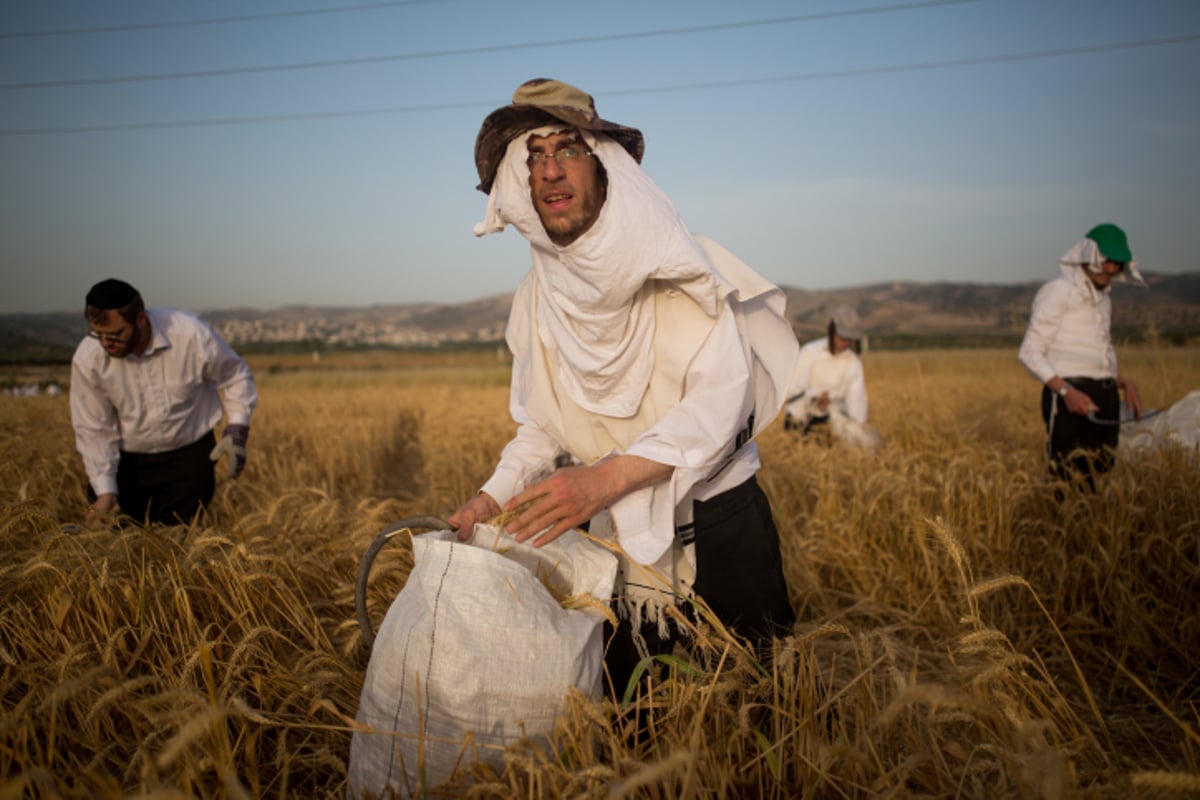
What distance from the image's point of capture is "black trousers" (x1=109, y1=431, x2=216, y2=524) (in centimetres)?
366

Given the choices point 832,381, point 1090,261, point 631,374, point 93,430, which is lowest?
point 832,381

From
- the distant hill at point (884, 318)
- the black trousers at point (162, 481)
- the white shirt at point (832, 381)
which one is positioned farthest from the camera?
the distant hill at point (884, 318)

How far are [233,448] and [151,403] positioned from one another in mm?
564

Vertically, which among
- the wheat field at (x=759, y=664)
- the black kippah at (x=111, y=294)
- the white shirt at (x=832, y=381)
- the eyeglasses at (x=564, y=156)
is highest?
the eyeglasses at (x=564, y=156)

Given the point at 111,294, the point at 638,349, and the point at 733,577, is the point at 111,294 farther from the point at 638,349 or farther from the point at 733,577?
the point at 733,577

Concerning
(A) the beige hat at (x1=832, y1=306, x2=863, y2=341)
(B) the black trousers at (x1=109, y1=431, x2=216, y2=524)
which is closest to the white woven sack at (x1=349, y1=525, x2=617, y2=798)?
(B) the black trousers at (x1=109, y1=431, x2=216, y2=524)

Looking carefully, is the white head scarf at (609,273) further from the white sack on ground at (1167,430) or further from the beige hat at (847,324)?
the beige hat at (847,324)

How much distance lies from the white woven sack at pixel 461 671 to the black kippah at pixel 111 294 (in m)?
2.73

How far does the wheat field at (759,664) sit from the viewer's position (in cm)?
124

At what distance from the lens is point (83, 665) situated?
5.90ft

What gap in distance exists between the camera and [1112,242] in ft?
12.7

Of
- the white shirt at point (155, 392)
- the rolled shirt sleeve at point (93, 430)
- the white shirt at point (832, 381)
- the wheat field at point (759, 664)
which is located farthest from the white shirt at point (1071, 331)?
the rolled shirt sleeve at point (93, 430)

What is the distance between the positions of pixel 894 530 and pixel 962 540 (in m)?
0.32

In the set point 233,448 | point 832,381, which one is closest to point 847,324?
point 832,381
